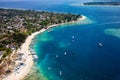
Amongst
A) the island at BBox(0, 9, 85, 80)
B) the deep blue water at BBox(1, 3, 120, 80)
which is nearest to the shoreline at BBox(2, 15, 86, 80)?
the island at BBox(0, 9, 85, 80)

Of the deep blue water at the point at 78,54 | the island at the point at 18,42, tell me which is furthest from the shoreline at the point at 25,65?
the deep blue water at the point at 78,54

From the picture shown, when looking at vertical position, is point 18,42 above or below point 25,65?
below

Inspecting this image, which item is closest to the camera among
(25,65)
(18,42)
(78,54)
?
(25,65)

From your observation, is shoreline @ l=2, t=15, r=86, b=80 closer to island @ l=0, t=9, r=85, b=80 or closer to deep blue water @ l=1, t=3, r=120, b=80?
island @ l=0, t=9, r=85, b=80

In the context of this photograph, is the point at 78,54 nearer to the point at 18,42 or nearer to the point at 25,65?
the point at 25,65

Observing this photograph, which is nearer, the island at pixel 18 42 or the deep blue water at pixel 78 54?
the deep blue water at pixel 78 54

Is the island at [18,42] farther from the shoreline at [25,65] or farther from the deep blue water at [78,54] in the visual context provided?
the deep blue water at [78,54]

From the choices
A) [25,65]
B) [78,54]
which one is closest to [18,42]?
[25,65]

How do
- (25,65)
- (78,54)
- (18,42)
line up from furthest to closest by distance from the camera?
1. (18,42)
2. (78,54)
3. (25,65)
